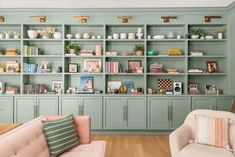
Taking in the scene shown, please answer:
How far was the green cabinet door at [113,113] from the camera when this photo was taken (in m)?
5.77

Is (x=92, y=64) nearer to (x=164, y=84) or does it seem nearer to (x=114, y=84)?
(x=114, y=84)

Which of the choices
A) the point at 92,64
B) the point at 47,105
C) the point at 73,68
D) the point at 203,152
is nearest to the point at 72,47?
the point at 73,68

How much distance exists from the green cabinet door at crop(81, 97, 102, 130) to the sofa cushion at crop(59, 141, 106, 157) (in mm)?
2383

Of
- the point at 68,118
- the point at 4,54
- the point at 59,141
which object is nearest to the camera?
the point at 59,141

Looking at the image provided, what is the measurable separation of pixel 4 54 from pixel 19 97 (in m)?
1.12

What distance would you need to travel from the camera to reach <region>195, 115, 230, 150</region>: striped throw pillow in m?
3.31

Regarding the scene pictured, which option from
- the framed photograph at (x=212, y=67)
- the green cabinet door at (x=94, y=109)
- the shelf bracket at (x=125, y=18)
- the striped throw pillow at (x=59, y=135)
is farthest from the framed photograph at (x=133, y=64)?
the striped throw pillow at (x=59, y=135)

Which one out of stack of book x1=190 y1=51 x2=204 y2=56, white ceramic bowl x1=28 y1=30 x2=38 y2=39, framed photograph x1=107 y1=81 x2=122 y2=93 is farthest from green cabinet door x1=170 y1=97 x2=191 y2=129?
white ceramic bowl x1=28 y1=30 x2=38 y2=39

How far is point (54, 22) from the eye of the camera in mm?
6012
